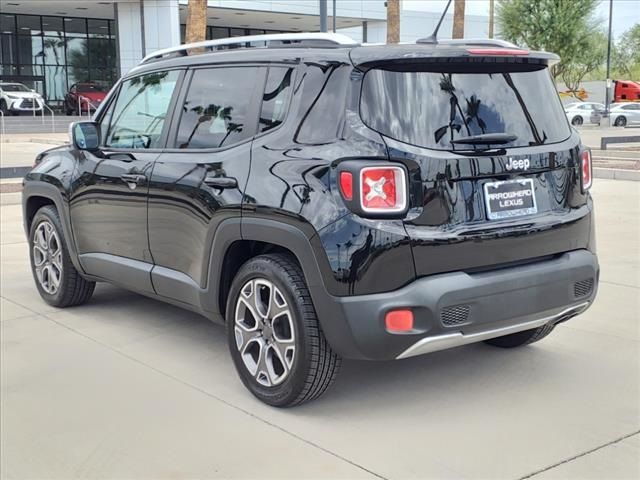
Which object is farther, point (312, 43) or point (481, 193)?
point (312, 43)

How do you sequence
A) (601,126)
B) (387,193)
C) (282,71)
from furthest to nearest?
(601,126), (282,71), (387,193)

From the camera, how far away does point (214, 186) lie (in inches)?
173

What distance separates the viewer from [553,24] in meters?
48.0

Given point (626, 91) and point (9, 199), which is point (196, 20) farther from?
point (626, 91)

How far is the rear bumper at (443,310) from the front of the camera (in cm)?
366

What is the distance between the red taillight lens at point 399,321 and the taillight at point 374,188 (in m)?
0.43

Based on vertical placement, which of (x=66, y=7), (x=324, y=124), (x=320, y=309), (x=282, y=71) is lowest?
(x=320, y=309)

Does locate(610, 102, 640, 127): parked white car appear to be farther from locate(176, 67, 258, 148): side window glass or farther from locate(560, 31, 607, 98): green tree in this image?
locate(176, 67, 258, 148): side window glass

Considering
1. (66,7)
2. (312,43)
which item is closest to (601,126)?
(66,7)

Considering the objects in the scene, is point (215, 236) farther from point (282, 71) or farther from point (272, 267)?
point (282, 71)

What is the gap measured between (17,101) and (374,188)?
38.5 m

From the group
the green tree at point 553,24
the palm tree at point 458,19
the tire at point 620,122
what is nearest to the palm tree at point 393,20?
the palm tree at point 458,19

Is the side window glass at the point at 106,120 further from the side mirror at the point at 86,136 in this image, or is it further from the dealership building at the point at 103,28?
the dealership building at the point at 103,28

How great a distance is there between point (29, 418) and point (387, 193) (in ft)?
6.94
